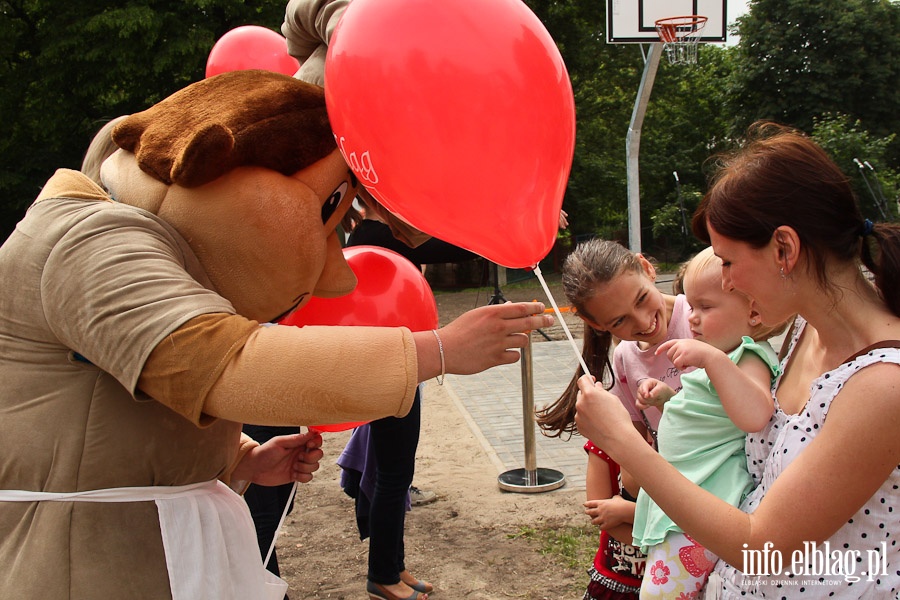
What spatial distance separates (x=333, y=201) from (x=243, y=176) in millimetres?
273

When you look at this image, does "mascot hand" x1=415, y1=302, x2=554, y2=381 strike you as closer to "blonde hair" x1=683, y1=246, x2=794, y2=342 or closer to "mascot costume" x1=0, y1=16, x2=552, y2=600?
"mascot costume" x1=0, y1=16, x2=552, y2=600

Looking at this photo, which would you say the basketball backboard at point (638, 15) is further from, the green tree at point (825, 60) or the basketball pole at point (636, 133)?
the green tree at point (825, 60)

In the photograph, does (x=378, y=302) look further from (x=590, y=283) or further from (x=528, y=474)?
(x=528, y=474)

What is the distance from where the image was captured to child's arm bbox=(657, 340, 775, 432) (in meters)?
1.83

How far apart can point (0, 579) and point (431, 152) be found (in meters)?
1.18

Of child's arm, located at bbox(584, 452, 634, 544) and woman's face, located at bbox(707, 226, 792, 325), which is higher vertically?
woman's face, located at bbox(707, 226, 792, 325)

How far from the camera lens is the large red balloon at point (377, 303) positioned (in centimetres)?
224

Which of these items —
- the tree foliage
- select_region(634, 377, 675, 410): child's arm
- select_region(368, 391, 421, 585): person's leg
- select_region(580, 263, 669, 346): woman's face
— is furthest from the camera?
the tree foliage

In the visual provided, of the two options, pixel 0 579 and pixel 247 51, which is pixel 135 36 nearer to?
pixel 247 51

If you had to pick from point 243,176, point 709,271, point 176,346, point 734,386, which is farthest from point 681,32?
point 176,346

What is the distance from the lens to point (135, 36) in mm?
14195

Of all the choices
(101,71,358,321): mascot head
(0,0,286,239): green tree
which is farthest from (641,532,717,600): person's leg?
(0,0,286,239): green tree

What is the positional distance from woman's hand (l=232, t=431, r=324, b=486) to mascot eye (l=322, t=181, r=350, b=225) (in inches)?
30.8

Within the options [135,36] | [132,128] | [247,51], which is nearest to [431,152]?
[132,128]
